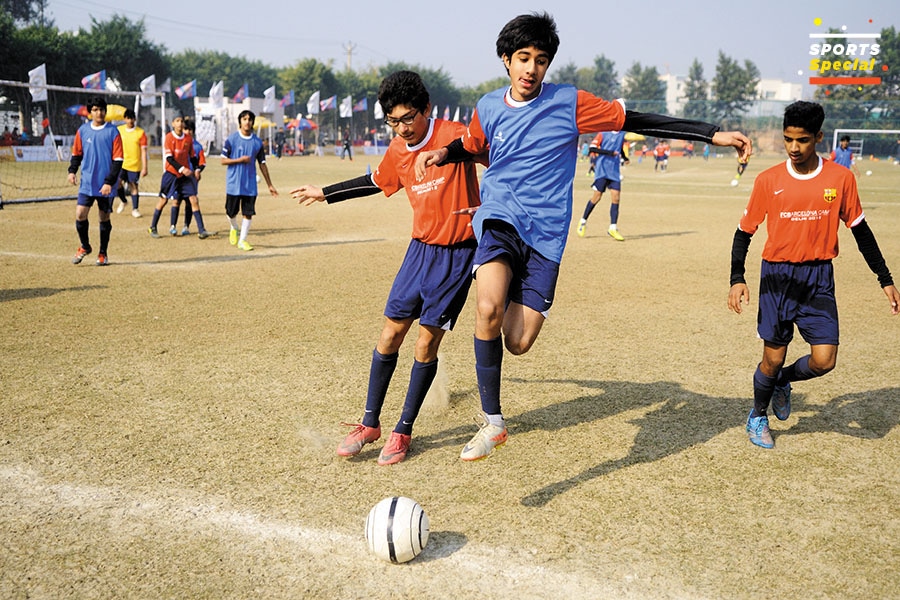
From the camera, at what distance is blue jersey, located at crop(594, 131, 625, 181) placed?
15.1 metres

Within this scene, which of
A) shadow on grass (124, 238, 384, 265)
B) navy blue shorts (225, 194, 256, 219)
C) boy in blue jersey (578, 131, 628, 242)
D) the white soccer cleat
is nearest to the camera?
the white soccer cleat

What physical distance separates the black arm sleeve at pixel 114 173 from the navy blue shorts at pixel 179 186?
328 cm

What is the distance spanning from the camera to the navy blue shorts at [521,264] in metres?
4.32

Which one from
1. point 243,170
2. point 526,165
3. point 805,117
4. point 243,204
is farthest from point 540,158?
point 243,204

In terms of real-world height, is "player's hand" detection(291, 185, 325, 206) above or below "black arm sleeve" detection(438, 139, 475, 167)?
below

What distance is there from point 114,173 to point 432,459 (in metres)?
8.27

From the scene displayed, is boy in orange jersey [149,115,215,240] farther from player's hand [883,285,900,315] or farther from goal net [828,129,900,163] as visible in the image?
goal net [828,129,900,163]

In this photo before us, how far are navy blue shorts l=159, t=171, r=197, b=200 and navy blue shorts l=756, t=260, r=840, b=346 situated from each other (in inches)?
460

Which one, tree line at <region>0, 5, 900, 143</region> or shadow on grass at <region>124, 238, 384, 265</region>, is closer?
shadow on grass at <region>124, 238, 384, 265</region>

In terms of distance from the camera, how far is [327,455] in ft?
15.7

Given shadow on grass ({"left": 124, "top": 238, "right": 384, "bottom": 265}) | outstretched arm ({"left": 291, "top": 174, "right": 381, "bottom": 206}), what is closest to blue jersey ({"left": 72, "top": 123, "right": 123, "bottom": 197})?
shadow on grass ({"left": 124, "top": 238, "right": 384, "bottom": 265})

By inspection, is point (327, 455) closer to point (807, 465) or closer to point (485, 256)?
point (485, 256)

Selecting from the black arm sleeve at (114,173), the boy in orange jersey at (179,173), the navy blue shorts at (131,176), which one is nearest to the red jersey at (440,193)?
→ the black arm sleeve at (114,173)

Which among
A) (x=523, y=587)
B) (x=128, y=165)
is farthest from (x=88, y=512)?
(x=128, y=165)
